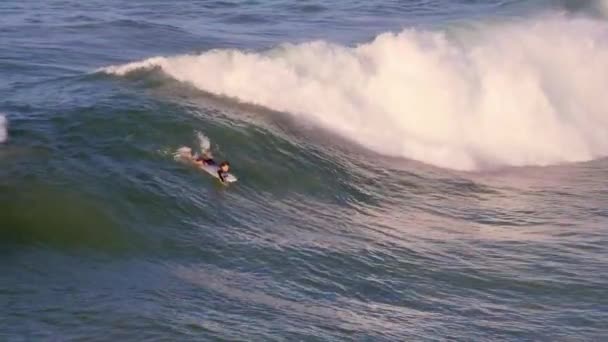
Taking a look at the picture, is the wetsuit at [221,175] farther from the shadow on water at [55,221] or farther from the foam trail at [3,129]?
the foam trail at [3,129]

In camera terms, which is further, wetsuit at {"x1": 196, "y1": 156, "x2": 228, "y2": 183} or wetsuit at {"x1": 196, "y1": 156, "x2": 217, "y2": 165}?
wetsuit at {"x1": 196, "y1": 156, "x2": 217, "y2": 165}

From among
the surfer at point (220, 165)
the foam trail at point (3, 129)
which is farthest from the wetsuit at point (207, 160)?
the foam trail at point (3, 129)

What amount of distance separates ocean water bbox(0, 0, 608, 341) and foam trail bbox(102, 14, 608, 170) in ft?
0.17

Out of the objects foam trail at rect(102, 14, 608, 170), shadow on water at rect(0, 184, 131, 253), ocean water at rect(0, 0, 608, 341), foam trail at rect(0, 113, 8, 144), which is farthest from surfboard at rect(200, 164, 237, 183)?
foam trail at rect(102, 14, 608, 170)

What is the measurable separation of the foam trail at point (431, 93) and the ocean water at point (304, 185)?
0.17 ft

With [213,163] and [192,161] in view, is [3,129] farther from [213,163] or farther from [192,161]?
[213,163]

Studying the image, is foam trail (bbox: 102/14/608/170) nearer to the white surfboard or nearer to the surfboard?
the white surfboard

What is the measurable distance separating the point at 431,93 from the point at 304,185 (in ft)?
20.0

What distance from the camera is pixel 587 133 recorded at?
2322 cm

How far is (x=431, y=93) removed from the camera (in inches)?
883

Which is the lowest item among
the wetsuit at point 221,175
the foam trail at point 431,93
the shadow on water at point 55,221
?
the shadow on water at point 55,221

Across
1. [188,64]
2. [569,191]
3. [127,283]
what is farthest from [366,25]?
[127,283]

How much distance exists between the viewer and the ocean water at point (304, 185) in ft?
38.4

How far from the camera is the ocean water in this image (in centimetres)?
1170
